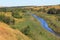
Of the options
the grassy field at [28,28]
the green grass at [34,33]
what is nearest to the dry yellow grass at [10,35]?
the grassy field at [28,28]

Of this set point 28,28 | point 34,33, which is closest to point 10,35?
point 28,28

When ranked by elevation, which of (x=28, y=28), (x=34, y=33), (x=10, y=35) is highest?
(x=10, y=35)

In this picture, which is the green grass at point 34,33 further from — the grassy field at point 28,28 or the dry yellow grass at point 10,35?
the dry yellow grass at point 10,35

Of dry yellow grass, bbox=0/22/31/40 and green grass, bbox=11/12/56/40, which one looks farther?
green grass, bbox=11/12/56/40

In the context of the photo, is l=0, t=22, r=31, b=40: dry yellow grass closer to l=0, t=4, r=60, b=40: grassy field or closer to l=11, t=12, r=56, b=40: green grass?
l=0, t=4, r=60, b=40: grassy field

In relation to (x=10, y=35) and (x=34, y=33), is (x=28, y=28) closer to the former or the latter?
(x=34, y=33)

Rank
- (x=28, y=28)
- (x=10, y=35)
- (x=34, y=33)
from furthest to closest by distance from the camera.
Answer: (x=34, y=33) → (x=28, y=28) → (x=10, y=35)

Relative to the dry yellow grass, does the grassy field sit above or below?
below

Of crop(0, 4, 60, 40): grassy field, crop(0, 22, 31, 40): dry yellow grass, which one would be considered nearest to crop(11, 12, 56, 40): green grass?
crop(0, 4, 60, 40): grassy field

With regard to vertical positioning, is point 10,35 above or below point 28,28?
above

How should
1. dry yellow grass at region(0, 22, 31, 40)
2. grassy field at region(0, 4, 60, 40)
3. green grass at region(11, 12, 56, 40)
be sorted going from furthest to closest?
green grass at region(11, 12, 56, 40) < grassy field at region(0, 4, 60, 40) < dry yellow grass at region(0, 22, 31, 40)

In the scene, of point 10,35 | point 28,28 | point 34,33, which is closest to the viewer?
→ point 10,35
